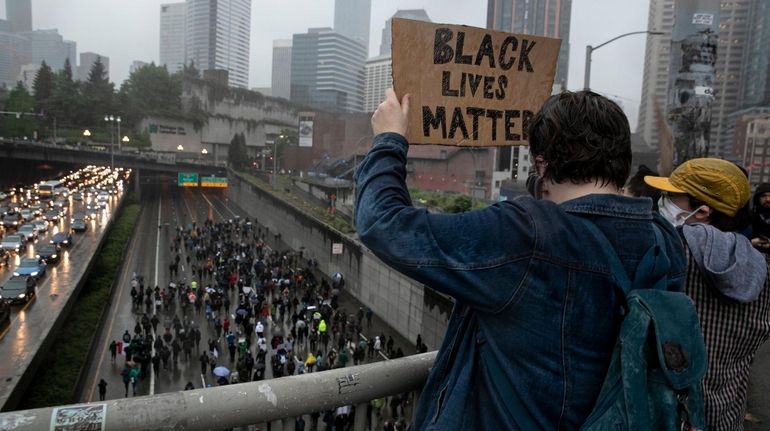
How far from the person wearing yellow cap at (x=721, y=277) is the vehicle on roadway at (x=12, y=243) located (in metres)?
33.5

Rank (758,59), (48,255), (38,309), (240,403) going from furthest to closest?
(758,59), (48,255), (38,309), (240,403)

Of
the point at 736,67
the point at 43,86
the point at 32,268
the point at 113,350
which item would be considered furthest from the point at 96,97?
the point at 736,67

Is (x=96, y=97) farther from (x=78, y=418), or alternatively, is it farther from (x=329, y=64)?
(x=78, y=418)

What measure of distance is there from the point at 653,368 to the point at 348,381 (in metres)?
1.11

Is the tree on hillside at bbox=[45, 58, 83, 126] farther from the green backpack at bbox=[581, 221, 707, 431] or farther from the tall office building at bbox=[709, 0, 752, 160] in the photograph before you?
the green backpack at bbox=[581, 221, 707, 431]

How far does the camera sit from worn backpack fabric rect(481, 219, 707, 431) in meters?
1.39

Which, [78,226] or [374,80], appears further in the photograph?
[374,80]

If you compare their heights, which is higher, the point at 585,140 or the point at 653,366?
the point at 585,140

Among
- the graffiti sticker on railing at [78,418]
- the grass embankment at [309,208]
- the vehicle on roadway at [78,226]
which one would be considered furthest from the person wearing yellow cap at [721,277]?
the vehicle on roadway at [78,226]

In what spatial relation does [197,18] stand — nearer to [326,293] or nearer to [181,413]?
[326,293]

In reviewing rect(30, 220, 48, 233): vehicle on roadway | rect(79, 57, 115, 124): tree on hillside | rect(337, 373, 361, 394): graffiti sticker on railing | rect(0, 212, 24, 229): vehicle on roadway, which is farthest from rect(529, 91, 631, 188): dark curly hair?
rect(79, 57, 115, 124): tree on hillside

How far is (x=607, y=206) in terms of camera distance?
59.2 inches

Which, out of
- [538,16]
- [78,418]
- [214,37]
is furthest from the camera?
[214,37]

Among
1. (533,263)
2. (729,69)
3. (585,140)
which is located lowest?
(533,263)
